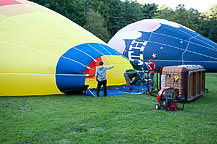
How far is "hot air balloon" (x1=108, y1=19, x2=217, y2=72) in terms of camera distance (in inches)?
451

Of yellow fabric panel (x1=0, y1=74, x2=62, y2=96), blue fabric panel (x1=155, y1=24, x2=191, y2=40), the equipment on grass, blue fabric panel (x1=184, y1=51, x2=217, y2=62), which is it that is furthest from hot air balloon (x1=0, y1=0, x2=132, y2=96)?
blue fabric panel (x1=184, y1=51, x2=217, y2=62)

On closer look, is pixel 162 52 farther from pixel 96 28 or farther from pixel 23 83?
pixel 96 28

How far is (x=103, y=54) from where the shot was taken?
25.3 ft

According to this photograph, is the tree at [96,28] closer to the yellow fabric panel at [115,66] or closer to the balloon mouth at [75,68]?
the yellow fabric panel at [115,66]

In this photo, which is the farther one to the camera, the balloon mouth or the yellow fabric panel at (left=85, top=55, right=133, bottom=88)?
the yellow fabric panel at (left=85, top=55, right=133, bottom=88)

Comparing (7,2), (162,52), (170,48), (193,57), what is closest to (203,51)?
(193,57)

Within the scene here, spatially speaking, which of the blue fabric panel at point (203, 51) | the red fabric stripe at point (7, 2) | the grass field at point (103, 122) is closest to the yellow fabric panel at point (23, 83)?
the grass field at point (103, 122)

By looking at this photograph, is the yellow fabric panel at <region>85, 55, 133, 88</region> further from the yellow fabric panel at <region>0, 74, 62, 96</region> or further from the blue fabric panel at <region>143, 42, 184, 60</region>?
the blue fabric panel at <region>143, 42, 184, 60</region>

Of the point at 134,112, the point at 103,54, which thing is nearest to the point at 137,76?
the point at 103,54

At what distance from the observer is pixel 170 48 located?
453 inches

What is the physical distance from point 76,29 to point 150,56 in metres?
4.45

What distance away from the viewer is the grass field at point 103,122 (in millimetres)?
3451

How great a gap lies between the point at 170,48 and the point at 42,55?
673 cm

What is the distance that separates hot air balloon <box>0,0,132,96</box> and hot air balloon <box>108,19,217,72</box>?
12.7ft
